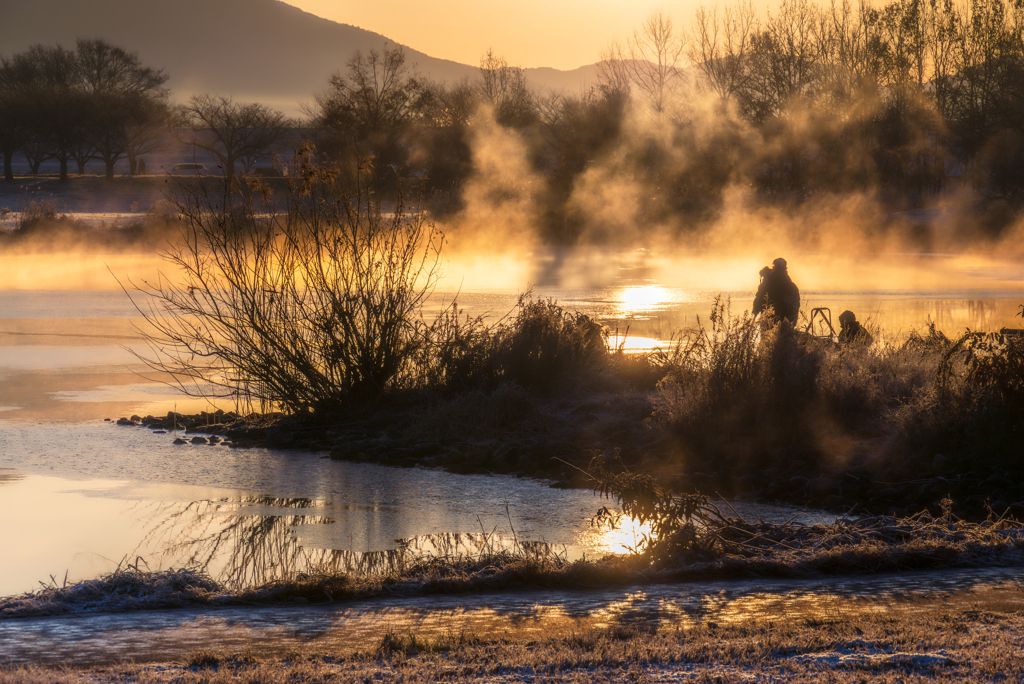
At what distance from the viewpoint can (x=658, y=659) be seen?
14.9 ft

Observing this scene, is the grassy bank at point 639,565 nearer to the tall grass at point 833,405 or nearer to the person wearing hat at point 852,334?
the tall grass at point 833,405

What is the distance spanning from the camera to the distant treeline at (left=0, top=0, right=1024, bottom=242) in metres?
52.3

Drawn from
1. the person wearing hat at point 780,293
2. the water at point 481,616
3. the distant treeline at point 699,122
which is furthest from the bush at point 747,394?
the distant treeline at point 699,122

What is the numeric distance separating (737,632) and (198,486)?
605 cm

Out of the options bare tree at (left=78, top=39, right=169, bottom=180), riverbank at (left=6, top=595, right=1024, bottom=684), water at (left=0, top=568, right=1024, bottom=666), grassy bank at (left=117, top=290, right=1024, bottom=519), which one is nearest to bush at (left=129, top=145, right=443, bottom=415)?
grassy bank at (left=117, top=290, right=1024, bottom=519)

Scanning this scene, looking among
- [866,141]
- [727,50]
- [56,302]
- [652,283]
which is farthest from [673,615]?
[727,50]

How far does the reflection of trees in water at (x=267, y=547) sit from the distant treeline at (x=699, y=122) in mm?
39273

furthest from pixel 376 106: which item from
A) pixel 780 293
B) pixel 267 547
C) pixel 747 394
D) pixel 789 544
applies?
pixel 789 544

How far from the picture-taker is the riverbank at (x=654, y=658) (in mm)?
4285

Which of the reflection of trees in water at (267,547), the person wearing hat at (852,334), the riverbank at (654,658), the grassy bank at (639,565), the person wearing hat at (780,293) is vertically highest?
the person wearing hat at (780,293)

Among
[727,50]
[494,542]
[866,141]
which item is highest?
[727,50]

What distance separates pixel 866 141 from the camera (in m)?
53.6

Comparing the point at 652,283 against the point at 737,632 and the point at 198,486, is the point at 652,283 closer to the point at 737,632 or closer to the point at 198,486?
the point at 198,486

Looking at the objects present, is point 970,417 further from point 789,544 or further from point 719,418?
point 789,544
